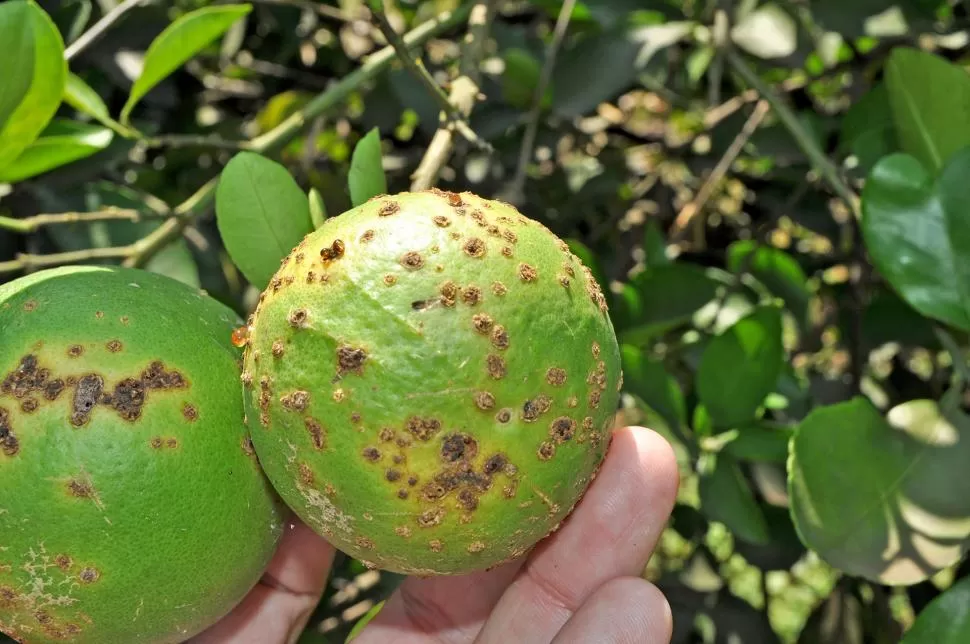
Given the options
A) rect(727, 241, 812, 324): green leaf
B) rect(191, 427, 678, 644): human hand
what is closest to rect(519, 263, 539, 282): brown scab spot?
rect(191, 427, 678, 644): human hand

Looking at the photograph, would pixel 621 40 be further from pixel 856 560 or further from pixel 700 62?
pixel 856 560

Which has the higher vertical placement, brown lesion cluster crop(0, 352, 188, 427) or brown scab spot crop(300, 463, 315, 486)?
brown lesion cluster crop(0, 352, 188, 427)

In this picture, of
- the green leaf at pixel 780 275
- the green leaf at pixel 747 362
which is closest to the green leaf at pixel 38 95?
the green leaf at pixel 747 362

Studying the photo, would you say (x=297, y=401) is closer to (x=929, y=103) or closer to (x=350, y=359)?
(x=350, y=359)

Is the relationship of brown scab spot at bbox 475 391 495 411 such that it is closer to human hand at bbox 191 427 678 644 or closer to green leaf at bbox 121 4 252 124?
human hand at bbox 191 427 678 644

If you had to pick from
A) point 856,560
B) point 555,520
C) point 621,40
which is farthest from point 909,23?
point 555,520

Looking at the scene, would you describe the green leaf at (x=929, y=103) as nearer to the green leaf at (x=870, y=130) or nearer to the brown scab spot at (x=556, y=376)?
the green leaf at (x=870, y=130)

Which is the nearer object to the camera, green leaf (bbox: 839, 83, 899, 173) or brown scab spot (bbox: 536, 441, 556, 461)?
brown scab spot (bbox: 536, 441, 556, 461)

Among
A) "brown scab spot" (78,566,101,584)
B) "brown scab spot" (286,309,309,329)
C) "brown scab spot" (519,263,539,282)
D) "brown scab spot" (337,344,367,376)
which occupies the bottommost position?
"brown scab spot" (78,566,101,584)
